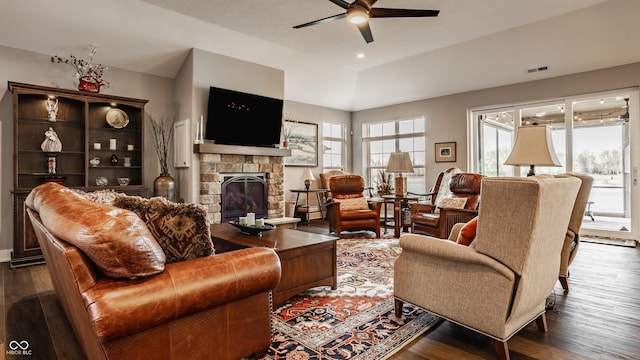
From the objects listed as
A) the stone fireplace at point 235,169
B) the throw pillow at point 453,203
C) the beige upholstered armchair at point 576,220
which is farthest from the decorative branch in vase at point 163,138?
the beige upholstered armchair at point 576,220

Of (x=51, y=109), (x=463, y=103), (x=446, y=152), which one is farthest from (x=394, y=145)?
(x=51, y=109)

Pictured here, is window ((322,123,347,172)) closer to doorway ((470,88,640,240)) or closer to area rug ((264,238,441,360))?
doorway ((470,88,640,240))

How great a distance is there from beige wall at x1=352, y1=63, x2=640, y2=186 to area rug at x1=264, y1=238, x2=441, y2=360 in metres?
4.30

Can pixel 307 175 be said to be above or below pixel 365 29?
below

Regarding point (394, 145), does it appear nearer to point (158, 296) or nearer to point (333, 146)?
point (333, 146)

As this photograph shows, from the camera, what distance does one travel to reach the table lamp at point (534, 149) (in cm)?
288

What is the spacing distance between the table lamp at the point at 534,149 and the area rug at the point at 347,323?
158cm

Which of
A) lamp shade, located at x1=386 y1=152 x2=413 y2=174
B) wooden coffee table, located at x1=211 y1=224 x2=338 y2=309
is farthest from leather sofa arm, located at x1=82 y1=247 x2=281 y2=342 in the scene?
lamp shade, located at x1=386 y1=152 x2=413 y2=174

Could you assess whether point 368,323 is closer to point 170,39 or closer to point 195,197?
point 195,197

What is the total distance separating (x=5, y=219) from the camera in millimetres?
4293

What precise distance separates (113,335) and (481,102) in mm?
6738

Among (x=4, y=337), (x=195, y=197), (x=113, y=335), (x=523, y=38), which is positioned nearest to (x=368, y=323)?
(x=113, y=335)

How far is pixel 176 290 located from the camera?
1.44 metres

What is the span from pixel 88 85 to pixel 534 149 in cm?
527
